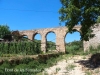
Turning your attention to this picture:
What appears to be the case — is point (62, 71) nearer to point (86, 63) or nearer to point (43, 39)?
point (86, 63)

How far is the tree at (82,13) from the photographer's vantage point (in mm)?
12422

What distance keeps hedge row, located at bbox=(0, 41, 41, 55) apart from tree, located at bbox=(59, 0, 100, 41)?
5138 mm

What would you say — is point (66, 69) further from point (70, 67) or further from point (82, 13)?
point (82, 13)

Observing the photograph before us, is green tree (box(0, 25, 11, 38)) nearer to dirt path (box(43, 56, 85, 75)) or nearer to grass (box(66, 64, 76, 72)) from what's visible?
dirt path (box(43, 56, 85, 75))

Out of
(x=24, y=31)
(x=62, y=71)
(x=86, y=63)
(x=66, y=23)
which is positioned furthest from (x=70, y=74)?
(x=24, y=31)

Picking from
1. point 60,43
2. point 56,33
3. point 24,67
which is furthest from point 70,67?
point 56,33

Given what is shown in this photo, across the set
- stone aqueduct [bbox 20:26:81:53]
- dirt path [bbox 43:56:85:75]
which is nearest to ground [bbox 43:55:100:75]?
dirt path [bbox 43:56:85:75]

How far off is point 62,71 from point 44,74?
1.16m

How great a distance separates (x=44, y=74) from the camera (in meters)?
12.2

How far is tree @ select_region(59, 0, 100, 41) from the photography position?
12.4 m

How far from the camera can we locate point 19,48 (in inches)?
687

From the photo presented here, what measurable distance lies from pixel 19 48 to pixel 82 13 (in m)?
7.05

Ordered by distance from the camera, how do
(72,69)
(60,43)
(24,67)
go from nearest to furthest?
(24,67), (72,69), (60,43)

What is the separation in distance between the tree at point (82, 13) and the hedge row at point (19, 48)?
16.9 feet
